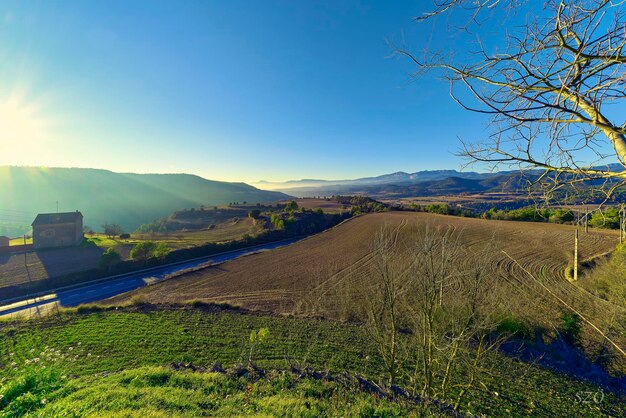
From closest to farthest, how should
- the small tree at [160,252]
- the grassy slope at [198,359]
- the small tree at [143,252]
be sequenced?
1. the grassy slope at [198,359]
2. the small tree at [143,252]
3. the small tree at [160,252]

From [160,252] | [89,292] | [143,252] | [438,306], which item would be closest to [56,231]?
[143,252]

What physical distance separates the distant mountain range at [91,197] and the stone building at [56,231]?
2078 inches

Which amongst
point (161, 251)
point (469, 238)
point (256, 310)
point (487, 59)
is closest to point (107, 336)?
point (256, 310)

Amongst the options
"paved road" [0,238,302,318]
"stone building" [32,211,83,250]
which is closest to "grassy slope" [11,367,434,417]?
"paved road" [0,238,302,318]

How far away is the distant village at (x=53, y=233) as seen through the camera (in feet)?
114

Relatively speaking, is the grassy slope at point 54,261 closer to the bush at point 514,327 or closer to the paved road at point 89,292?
the paved road at point 89,292

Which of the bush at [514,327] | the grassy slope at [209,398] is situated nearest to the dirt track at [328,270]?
the bush at [514,327]

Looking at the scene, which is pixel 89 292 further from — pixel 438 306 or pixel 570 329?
pixel 570 329

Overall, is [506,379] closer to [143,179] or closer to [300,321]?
[300,321]

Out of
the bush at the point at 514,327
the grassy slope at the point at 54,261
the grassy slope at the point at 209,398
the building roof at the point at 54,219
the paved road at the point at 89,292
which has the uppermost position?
the building roof at the point at 54,219

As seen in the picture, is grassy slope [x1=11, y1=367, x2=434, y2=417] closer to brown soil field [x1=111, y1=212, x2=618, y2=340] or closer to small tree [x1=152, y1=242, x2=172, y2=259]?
brown soil field [x1=111, y1=212, x2=618, y2=340]

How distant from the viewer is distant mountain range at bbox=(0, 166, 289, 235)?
92.6 m

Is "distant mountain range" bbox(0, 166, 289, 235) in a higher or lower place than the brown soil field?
higher

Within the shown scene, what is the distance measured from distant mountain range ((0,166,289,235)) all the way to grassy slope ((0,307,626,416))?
86184mm
